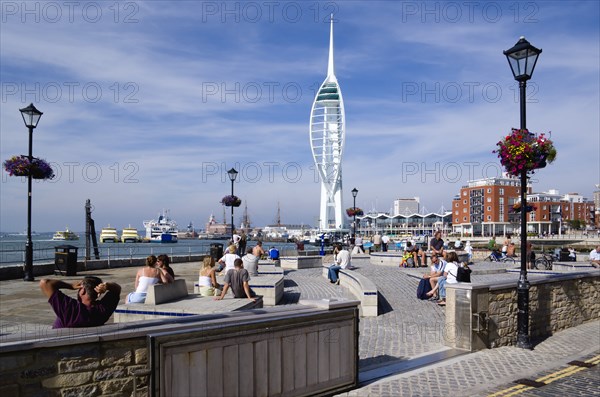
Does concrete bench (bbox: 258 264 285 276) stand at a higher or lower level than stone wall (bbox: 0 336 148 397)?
lower

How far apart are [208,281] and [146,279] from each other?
6.26 feet

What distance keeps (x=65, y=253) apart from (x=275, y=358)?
1701 cm

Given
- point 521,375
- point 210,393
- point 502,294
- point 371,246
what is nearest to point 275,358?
point 210,393

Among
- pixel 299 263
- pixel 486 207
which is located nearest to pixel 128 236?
pixel 486 207

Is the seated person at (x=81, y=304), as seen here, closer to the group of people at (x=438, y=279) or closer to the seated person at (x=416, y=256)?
the group of people at (x=438, y=279)

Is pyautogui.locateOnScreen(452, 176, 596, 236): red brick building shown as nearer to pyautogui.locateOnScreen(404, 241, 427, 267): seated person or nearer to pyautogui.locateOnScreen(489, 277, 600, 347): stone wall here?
pyautogui.locateOnScreen(404, 241, 427, 267): seated person

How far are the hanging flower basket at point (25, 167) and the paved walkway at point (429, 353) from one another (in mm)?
5005

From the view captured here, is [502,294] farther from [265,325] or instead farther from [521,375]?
[265,325]

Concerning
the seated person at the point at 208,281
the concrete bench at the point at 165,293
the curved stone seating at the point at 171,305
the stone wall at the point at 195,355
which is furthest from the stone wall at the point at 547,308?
the concrete bench at the point at 165,293

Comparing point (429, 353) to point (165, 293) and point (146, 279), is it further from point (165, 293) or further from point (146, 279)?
point (146, 279)

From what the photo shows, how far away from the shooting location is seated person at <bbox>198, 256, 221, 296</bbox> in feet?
38.6

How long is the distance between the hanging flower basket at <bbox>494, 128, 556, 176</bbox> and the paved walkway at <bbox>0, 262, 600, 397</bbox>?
2357mm

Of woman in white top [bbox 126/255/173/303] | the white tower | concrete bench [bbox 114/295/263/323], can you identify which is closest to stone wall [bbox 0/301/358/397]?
concrete bench [bbox 114/295/263/323]

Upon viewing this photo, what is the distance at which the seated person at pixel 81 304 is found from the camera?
564cm
